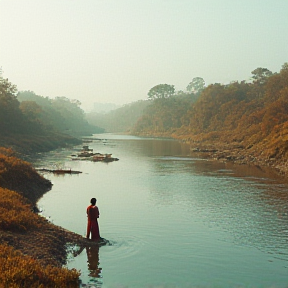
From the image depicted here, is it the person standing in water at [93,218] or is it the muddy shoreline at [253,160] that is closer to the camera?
the person standing in water at [93,218]

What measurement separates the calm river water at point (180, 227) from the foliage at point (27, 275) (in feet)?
5.86

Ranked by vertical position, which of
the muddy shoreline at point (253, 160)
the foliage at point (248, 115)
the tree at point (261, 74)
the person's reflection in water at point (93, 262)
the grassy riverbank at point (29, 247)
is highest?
the tree at point (261, 74)

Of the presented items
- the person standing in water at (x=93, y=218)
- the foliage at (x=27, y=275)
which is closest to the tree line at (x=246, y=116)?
the person standing in water at (x=93, y=218)

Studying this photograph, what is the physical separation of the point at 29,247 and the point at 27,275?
5109mm

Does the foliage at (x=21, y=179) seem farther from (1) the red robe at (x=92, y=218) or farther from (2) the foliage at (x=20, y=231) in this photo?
(1) the red robe at (x=92, y=218)

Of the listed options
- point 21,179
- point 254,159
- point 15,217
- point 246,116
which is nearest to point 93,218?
point 15,217

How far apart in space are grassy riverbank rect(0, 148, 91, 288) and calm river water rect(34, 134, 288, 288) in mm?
1323

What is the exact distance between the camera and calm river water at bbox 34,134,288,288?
17094 millimetres

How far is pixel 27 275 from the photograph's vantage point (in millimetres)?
12906

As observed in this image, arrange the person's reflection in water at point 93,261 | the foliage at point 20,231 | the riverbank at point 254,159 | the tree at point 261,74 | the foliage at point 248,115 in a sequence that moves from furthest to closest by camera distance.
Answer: the tree at point 261,74 < the foliage at point 248,115 < the riverbank at point 254,159 < the person's reflection in water at point 93,261 < the foliage at point 20,231

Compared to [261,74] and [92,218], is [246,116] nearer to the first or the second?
[261,74]

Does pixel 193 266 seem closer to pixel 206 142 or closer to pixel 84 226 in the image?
pixel 84 226

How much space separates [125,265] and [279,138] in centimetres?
5204

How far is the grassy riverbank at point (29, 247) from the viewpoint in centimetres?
1296
